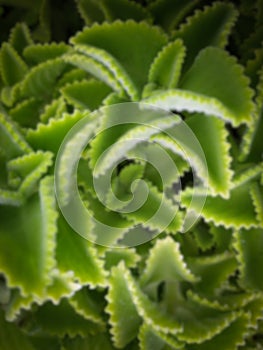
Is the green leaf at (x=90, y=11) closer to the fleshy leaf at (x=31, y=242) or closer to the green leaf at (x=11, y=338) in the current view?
the fleshy leaf at (x=31, y=242)

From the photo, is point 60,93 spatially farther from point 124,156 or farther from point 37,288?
point 37,288

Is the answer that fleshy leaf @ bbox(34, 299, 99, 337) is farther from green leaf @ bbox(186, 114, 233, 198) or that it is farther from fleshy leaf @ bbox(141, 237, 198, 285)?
green leaf @ bbox(186, 114, 233, 198)

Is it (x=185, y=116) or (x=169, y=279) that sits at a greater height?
(x=185, y=116)

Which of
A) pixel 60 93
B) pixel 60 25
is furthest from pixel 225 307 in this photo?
pixel 60 25

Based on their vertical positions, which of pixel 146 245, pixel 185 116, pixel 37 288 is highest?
pixel 185 116

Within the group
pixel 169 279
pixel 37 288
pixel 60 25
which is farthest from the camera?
pixel 60 25

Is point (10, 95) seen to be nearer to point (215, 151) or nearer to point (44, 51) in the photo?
point (44, 51)
